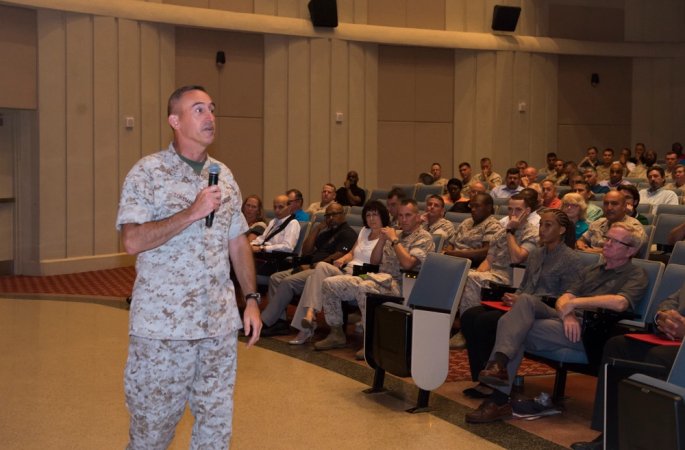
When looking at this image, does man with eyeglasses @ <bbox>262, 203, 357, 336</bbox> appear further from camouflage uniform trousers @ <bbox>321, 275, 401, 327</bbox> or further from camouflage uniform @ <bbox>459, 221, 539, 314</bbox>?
camouflage uniform @ <bbox>459, 221, 539, 314</bbox>

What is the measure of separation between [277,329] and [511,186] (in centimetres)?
572

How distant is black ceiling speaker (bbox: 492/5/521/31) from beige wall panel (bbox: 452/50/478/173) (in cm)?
63

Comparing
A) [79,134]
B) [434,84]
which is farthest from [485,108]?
[79,134]

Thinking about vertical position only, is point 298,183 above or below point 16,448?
above

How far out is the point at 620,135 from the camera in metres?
17.4

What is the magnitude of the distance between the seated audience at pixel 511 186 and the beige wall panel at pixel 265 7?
4331 mm

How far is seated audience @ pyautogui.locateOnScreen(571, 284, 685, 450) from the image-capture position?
4395mm

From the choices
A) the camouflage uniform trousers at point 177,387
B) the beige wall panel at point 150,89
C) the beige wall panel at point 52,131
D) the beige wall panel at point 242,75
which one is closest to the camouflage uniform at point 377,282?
the camouflage uniform trousers at point 177,387

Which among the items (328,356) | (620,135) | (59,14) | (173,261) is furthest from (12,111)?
(620,135)

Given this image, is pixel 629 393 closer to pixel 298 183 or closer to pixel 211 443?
pixel 211 443

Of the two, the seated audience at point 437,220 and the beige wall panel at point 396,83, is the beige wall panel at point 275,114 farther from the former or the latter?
the seated audience at point 437,220

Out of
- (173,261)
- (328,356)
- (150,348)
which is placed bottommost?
(328,356)

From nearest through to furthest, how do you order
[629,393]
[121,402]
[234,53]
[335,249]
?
[629,393] < [121,402] < [335,249] < [234,53]

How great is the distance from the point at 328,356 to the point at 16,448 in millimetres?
2710
